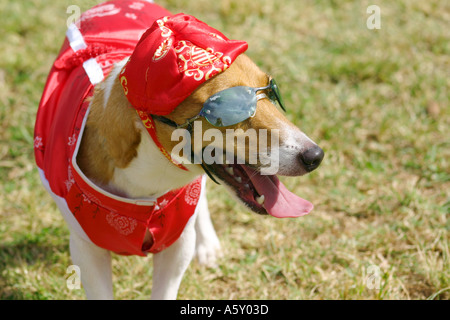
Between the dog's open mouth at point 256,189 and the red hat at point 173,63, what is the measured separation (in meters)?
0.38

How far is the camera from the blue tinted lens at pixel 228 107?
2.22 metres

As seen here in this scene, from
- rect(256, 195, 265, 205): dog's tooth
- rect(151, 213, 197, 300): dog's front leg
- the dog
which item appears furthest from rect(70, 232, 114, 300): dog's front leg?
rect(256, 195, 265, 205): dog's tooth

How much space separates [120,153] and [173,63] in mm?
531

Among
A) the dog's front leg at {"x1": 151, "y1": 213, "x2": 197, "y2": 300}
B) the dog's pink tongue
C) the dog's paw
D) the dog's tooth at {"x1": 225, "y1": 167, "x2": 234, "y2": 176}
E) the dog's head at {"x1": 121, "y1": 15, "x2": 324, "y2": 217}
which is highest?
the dog's head at {"x1": 121, "y1": 15, "x2": 324, "y2": 217}

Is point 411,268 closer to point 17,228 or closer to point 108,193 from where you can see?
point 108,193

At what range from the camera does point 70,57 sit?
123 inches

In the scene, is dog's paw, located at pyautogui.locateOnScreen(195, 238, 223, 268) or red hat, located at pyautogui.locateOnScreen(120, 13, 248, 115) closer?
red hat, located at pyautogui.locateOnScreen(120, 13, 248, 115)

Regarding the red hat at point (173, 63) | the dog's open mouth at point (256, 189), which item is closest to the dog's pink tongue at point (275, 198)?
the dog's open mouth at point (256, 189)

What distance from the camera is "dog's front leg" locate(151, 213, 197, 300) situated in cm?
291

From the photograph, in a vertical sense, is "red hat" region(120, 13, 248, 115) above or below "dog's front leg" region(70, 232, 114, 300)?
above

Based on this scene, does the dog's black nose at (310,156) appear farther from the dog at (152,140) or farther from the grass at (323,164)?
the grass at (323,164)

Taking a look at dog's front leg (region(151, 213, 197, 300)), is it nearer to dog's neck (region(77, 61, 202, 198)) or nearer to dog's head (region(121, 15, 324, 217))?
dog's neck (region(77, 61, 202, 198))

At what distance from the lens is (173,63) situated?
84.9 inches

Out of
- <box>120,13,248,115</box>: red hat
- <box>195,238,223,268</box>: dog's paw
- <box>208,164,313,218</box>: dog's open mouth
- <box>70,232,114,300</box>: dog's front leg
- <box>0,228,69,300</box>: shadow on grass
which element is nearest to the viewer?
<box>120,13,248,115</box>: red hat
